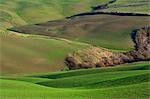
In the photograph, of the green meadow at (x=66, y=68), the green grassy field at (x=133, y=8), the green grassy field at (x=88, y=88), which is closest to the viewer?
the green grassy field at (x=88, y=88)

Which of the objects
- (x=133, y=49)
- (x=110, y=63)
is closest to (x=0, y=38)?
(x=110, y=63)

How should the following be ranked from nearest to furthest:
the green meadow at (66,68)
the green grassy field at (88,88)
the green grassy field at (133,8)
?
the green grassy field at (88,88) → the green meadow at (66,68) → the green grassy field at (133,8)

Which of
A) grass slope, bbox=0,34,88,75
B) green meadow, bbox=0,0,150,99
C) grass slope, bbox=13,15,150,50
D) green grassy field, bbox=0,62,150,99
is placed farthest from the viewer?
grass slope, bbox=13,15,150,50

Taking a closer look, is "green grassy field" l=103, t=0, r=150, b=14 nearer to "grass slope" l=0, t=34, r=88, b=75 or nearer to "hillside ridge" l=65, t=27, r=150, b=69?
"hillside ridge" l=65, t=27, r=150, b=69

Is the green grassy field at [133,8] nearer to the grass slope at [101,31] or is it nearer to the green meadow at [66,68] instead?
the grass slope at [101,31]

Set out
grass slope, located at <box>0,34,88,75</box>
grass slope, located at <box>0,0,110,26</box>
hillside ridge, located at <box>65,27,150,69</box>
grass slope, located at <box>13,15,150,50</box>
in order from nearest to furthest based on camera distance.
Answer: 1. grass slope, located at <box>0,34,88,75</box>
2. hillside ridge, located at <box>65,27,150,69</box>
3. grass slope, located at <box>13,15,150,50</box>
4. grass slope, located at <box>0,0,110,26</box>

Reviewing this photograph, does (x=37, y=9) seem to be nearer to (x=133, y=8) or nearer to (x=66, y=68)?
(x=133, y=8)

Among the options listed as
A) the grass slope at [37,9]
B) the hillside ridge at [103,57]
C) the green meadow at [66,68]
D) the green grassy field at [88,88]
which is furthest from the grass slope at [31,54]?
the grass slope at [37,9]

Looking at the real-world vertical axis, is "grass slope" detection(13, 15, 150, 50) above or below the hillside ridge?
above

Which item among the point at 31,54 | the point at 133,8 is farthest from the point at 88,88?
the point at 133,8

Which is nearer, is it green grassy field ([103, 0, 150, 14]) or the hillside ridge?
the hillside ridge

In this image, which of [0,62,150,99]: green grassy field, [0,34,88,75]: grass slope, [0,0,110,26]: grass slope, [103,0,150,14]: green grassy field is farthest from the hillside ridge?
[0,0,110,26]: grass slope

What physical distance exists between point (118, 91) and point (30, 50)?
28.3 metres

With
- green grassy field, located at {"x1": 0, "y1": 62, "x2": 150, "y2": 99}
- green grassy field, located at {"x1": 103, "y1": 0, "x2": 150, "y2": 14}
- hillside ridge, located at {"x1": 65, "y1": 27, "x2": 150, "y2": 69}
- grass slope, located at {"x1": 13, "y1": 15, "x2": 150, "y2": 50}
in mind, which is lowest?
hillside ridge, located at {"x1": 65, "y1": 27, "x2": 150, "y2": 69}
